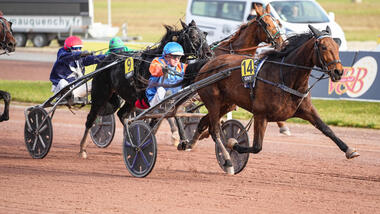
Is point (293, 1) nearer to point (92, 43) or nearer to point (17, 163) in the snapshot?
point (92, 43)

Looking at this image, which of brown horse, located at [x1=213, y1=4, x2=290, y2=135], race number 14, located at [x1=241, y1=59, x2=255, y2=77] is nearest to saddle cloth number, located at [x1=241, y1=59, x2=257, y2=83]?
race number 14, located at [x1=241, y1=59, x2=255, y2=77]

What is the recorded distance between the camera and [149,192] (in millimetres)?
7059

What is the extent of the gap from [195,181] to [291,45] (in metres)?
1.84

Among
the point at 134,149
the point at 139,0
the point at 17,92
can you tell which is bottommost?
the point at 139,0

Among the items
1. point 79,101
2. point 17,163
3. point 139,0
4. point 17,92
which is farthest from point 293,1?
point 139,0

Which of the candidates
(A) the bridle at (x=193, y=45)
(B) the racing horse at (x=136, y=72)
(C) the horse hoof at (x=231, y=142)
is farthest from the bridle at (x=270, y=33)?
(C) the horse hoof at (x=231, y=142)

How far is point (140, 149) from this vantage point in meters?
7.75

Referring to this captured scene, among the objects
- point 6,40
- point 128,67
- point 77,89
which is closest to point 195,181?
point 128,67

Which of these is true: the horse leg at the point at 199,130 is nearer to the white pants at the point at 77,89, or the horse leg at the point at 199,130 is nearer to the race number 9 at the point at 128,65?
the race number 9 at the point at 128,65

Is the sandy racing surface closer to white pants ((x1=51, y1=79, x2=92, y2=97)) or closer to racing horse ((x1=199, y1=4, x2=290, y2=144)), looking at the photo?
white pants ((x1=51, y1=79, x2=92, y2=97))

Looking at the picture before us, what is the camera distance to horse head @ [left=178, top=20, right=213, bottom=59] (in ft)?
28.7

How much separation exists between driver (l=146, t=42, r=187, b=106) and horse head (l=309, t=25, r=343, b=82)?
190cm

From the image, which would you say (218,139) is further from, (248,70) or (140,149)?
(248,70)

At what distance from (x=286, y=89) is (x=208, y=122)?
1529 mm
